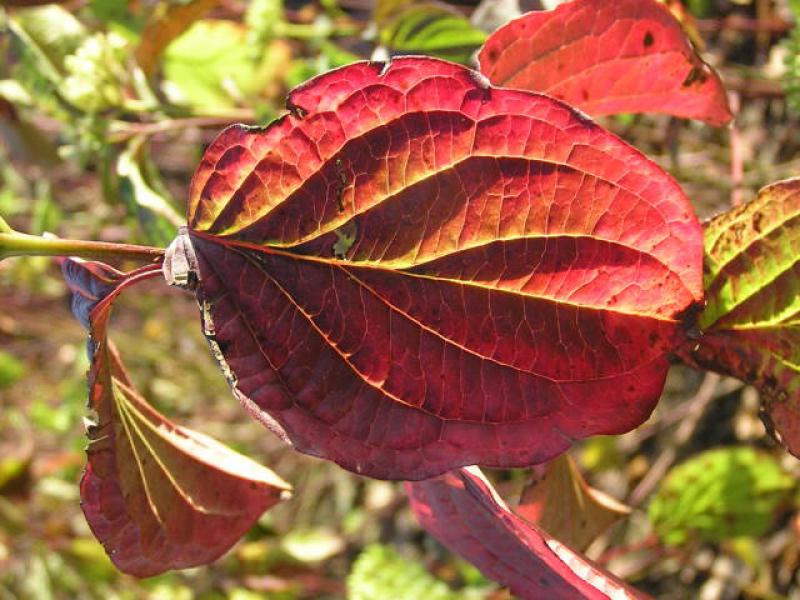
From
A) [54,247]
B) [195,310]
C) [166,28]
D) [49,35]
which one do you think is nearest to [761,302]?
[54,247]

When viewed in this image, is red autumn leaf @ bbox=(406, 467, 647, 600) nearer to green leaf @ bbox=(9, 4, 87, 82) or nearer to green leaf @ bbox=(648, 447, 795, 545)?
green leaf @ bbox=(648, 447, 795, 545)

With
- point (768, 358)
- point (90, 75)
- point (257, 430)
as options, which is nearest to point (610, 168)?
point (768, 358)

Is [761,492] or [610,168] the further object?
[761,492]

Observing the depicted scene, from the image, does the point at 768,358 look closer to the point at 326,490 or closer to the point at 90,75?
the point at 90,75

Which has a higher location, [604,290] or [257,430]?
[604,290]

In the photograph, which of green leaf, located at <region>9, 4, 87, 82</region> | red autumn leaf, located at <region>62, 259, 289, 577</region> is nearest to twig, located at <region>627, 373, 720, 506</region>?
red autumn leaf, located at <region>62, 259, 289, 577</region>

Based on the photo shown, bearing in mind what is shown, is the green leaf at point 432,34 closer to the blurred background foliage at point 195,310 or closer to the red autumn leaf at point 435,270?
the blurred background foliage at point 195,310

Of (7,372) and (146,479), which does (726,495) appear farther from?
(7,372)
